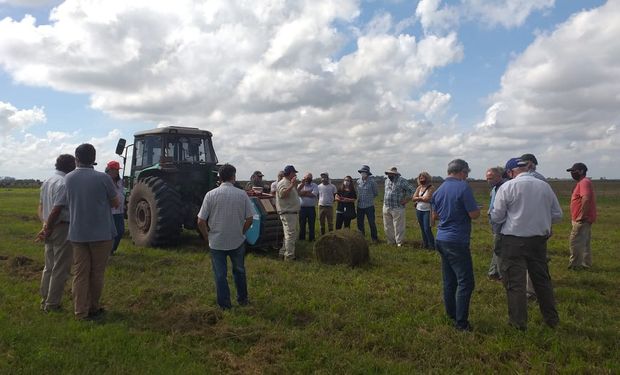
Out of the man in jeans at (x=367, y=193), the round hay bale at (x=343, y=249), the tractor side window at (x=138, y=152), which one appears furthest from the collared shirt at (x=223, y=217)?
the tractor side window at (x=138, y=152)

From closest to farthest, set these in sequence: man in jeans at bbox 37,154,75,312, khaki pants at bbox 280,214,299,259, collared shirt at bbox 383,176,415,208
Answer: man in jeans at bbox 37,154,75,312, khaki pants at bbox 280,214,299,259, collared shirt at bbox 383,176,415,208

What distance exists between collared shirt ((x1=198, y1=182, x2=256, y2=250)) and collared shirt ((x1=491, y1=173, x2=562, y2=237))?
302 cm

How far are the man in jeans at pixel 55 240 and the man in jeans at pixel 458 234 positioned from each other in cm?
429

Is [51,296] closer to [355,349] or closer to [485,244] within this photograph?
[355,349]

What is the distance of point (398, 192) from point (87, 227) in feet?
22.6

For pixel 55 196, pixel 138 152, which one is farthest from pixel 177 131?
pixel 55 196

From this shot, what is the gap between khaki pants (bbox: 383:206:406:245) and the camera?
10.4 meters

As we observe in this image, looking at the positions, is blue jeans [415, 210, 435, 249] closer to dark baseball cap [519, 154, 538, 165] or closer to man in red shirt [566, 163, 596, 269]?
man in red shirt [566, 163, 596, 269]

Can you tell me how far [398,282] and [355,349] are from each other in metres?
2.77

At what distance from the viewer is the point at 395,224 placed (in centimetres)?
1052

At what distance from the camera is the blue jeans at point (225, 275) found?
5.54 m

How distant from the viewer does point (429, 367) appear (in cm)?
Result: 405

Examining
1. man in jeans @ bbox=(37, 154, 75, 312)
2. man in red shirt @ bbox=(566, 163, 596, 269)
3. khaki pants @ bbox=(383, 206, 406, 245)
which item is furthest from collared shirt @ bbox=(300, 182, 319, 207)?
man in jeans @ bbox=(37, 154, 75, 312)

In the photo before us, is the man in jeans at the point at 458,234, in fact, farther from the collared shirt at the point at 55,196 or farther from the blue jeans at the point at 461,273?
the collared shirt at the point at 55,196
